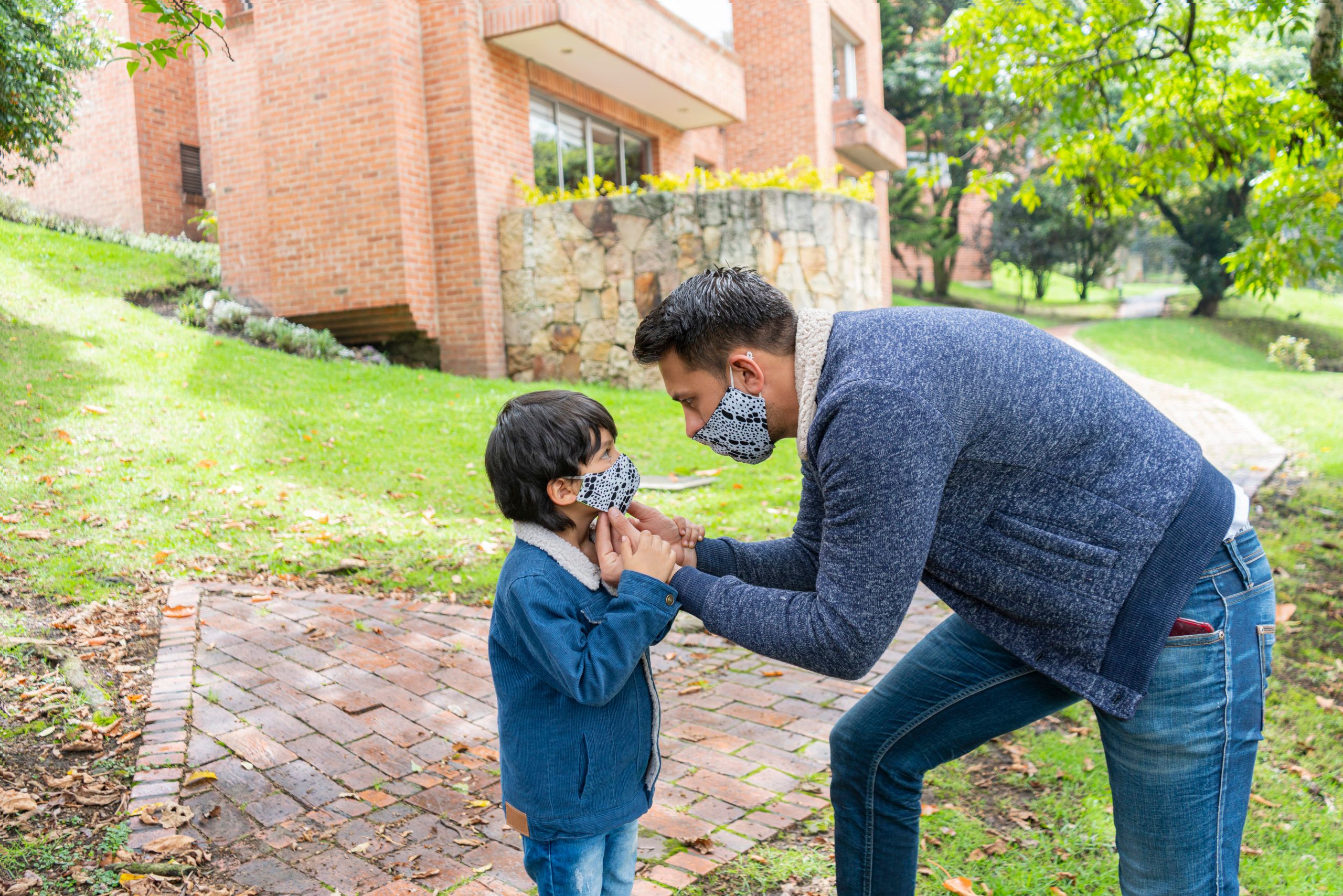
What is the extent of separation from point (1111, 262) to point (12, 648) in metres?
32.8

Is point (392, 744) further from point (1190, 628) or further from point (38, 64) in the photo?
point (38, 64)

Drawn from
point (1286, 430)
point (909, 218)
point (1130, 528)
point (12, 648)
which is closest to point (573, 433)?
point (1130, 528)

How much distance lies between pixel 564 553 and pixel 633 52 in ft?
39.4

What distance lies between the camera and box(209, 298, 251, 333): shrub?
36.0 ft

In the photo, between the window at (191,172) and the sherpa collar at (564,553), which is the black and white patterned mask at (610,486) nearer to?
the sherpa collar at (564,553)

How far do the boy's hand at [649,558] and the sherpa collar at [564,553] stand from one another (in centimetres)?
8

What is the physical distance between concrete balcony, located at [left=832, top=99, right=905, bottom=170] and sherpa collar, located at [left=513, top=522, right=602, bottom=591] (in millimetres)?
19201

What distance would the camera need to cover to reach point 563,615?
6.61ft

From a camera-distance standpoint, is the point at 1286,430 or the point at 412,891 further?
the point at 1286,430

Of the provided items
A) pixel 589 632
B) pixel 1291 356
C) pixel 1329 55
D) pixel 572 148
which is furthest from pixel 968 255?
pixel 589 632

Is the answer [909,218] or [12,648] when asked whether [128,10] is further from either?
[909,218]

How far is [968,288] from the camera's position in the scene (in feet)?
111

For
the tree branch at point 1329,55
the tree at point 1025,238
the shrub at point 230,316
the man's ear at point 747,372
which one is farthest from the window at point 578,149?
the tree at point 1025,238

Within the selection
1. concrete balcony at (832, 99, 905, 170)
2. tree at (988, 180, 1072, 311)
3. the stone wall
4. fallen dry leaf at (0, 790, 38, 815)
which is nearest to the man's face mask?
fallen dry leaf at (0, 790, 38, 815)
